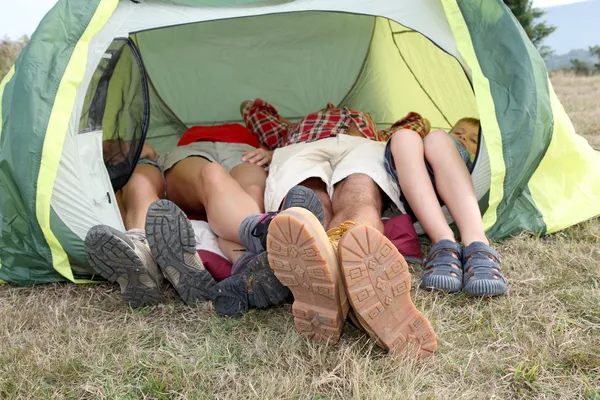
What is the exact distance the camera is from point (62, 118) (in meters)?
1.57

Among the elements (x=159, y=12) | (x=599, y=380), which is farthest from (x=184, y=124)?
(x=599, y=380)

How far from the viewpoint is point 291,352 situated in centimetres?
120

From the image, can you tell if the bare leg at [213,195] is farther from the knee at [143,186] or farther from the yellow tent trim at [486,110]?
the yellow tent trim at [486,110]

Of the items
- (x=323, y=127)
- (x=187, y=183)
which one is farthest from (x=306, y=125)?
(x=187, y=183)

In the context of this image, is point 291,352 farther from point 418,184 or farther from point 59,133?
point 59,133

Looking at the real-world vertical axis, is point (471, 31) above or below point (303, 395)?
above

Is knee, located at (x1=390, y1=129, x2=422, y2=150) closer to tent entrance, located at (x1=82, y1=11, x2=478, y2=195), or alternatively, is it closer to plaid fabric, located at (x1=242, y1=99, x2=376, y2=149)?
plaid fabric, located at (x1=242, y1=99, x2=376, y2=149)

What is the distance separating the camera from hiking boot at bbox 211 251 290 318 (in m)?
1.36

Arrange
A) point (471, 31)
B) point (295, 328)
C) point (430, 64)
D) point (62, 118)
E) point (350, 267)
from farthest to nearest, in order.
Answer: point (430, 64)
point (471, 31)
point (62, 118)
point (295, 328)
point (350, 267)

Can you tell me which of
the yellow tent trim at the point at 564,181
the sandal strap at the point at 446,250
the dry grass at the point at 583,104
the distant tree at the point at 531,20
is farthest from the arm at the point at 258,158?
the distant tree at the point at 531,20

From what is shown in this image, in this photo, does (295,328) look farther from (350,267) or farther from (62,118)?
(62,118)

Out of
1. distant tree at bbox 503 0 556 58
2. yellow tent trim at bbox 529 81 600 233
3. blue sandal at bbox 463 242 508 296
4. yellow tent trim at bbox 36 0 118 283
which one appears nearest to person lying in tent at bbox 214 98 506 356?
blue sandal at bbox 463 242 508 296

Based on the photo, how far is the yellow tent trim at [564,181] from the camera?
72.7 inches

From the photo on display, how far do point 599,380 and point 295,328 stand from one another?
2.02 feet
